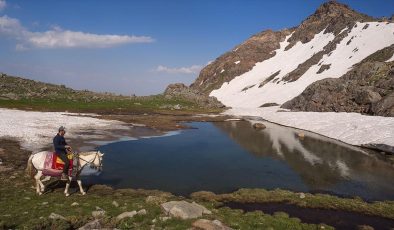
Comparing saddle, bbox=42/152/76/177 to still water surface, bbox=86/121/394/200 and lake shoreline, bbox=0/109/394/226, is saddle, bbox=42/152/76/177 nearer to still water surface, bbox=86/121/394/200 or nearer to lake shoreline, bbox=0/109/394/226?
lake shoreline, bbox=0/109/394/226

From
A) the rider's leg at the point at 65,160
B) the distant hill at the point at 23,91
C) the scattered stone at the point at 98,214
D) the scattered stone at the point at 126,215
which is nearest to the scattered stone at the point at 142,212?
the scattered stone at the point at 126,215

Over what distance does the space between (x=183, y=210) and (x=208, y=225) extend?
7.98 ft

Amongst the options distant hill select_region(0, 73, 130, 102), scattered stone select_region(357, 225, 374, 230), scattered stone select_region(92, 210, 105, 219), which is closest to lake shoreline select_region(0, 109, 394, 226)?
scattered stone select_region(357, 225, 374, 230)

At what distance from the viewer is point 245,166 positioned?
3966cm

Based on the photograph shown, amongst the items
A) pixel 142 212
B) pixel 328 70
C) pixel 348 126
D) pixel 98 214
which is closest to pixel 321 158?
pixel 348 126

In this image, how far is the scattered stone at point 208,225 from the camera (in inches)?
715

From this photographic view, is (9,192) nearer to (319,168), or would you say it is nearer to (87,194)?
(87,194)

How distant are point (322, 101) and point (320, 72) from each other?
1774 inches

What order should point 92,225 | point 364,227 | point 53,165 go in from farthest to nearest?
point 53,165 → point 364,227 → point 92,225

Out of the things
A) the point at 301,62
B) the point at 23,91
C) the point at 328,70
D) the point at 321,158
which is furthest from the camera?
the point at 301,62

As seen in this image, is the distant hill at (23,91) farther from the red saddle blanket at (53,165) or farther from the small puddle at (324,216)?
the small puddle at (324,216)

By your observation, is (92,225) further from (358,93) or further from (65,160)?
(358,93)

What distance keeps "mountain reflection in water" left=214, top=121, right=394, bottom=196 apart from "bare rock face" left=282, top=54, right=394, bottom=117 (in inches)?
750

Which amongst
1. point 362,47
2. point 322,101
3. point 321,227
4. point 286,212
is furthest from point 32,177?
point 362,47
